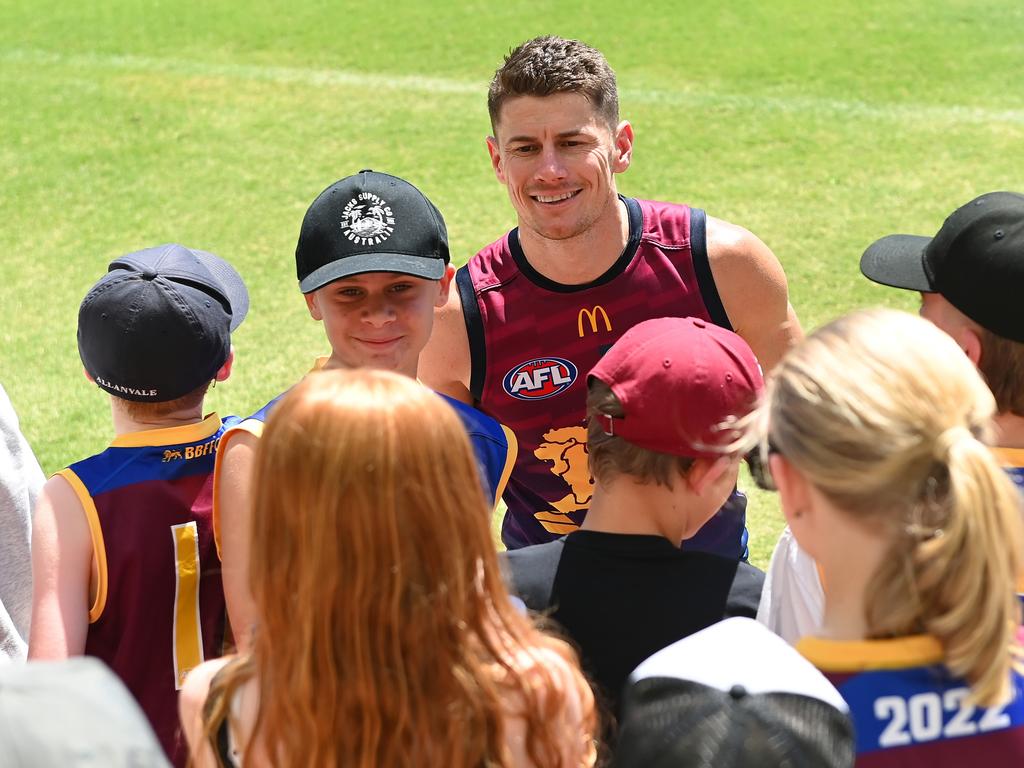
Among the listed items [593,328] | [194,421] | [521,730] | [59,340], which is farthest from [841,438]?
[59,340]

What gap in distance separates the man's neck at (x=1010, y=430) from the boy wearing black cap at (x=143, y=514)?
5.04 feet

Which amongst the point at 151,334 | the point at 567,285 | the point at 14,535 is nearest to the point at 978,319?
the point at 567,285

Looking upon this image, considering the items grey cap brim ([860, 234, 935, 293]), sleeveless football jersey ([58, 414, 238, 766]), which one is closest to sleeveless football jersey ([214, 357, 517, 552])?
sleeveless football jersey ([58, 414, 238, 766])

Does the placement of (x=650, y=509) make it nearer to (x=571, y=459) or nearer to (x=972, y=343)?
(x=972, y=343)

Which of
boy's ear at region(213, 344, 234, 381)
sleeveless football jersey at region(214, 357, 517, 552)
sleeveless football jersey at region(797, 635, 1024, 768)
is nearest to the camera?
sleeveless football jersey at region(797, 635, 1024, 768)

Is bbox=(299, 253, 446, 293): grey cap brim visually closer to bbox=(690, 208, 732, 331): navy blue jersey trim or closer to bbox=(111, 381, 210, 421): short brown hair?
bbox=(111, 381, 210, 421): short brown hair

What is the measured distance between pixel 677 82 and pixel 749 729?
27.3 ft

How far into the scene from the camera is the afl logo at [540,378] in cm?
333

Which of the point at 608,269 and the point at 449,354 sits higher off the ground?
the point at 608,269

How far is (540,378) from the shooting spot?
3.34 m

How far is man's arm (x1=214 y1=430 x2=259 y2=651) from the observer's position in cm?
230

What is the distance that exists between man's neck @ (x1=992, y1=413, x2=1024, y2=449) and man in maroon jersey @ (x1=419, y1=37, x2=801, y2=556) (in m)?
0.99

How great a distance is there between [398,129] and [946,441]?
7.43 meters

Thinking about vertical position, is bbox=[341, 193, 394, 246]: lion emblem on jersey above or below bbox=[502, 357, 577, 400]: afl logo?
above
